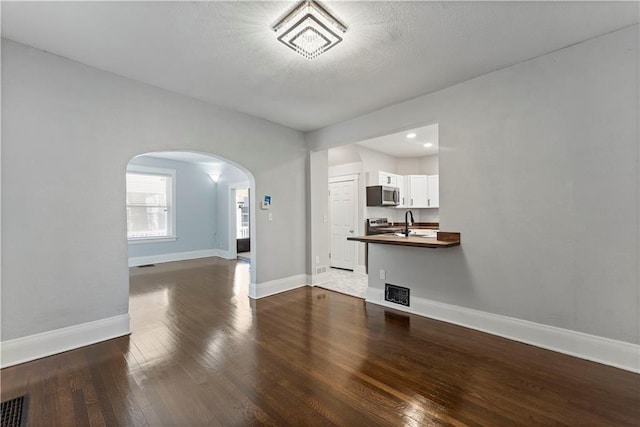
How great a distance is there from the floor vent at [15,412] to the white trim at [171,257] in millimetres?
5361

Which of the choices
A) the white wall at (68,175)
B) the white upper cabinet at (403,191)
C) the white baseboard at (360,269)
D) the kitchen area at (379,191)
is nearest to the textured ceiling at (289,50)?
the white wall at (68,175)

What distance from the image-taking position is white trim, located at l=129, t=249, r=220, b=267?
6.80 meters

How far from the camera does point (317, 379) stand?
214 centimetres

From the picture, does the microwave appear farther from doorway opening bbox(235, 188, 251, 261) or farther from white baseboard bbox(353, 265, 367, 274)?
doorway opening bbox(235, 188, 251, 261)

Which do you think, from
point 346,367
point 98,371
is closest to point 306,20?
point 346,367

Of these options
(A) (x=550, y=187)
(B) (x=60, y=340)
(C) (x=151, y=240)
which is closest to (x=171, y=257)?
(C) (x=151, y=240)

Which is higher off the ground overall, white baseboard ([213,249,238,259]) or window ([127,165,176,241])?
window ([127,165,176,241])

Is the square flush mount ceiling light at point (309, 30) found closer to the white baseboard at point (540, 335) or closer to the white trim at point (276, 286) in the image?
the white baseboard at point (540, 335)

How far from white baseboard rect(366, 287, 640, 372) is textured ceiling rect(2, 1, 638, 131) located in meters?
2.64

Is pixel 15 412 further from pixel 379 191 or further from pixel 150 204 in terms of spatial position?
pixel 150 204

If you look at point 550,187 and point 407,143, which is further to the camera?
point 407,143

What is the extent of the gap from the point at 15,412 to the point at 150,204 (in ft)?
19.9

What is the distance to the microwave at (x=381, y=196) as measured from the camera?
5.76 metres

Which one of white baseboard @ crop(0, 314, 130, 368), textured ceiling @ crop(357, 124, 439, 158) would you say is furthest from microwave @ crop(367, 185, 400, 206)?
white baseboard @ crop(0, 314, 130, 368)
